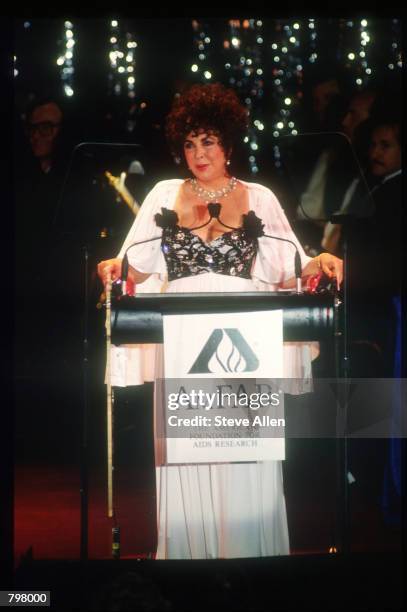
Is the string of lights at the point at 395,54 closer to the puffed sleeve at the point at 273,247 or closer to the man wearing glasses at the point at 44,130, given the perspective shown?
the puffed sleeve at the point at 273,247

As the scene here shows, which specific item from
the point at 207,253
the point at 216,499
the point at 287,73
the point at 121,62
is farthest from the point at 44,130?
the point at 216,499

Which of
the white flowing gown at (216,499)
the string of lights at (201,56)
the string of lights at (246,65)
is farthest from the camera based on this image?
the string of lights at (246,65)

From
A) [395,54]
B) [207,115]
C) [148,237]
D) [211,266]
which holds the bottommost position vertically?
[211,266]

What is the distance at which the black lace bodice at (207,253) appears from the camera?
12.0 ft

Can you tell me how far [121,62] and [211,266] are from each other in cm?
106

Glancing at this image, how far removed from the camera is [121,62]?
3.88 m

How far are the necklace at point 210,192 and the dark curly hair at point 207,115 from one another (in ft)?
0.51

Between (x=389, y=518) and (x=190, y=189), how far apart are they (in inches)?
73.9

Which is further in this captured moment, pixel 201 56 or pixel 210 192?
pixel 201 56

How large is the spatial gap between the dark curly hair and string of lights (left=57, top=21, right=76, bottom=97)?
47cm

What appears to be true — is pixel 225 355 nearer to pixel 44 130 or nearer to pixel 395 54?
pixel 44 130

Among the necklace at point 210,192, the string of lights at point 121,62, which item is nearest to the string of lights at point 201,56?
the string of lights at point 121,62

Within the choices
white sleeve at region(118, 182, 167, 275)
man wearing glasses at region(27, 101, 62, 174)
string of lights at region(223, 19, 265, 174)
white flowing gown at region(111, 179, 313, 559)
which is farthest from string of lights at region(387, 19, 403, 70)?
man wearing glasses at region(27, 101, 62, 174)

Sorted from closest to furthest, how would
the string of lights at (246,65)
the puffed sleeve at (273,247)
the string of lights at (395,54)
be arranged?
the puffed sleeve at (273,247) < the string of lights at (246,65) < the string of lights at (395,54)
